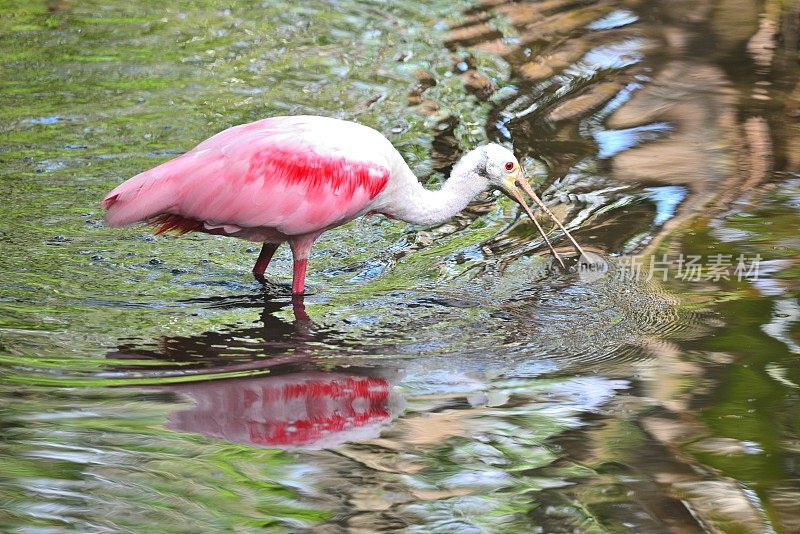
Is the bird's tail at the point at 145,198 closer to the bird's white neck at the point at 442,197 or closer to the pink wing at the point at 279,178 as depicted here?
the pink wing at the point at 279,178

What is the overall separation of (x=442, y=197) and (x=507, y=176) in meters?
0.41

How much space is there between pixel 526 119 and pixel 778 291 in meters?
3.65

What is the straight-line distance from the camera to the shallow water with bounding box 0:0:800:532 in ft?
16.2

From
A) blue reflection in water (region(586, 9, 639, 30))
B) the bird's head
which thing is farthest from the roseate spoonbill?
blue reflection in water (region(586, 9, 639, 30))

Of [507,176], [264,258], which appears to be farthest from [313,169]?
[507,176]

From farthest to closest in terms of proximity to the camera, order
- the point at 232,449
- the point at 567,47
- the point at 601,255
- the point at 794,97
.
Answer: the point at 567,47, the point at 794,97, the point at 601,255, the point at 232,449

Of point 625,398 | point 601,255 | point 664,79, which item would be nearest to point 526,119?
point 664,79

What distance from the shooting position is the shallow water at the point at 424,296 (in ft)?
16.2

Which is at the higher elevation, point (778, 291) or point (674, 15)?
point (674, 15)

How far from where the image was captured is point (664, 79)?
10859 mm

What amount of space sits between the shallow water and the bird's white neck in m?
0.33

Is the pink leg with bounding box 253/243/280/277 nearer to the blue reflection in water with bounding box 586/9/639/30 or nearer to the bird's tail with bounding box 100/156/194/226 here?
the bird's tail with bounding box 100/156/194/226

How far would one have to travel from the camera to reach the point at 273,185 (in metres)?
7.30

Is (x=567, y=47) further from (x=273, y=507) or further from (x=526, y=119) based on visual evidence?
(x=273, y=507)
